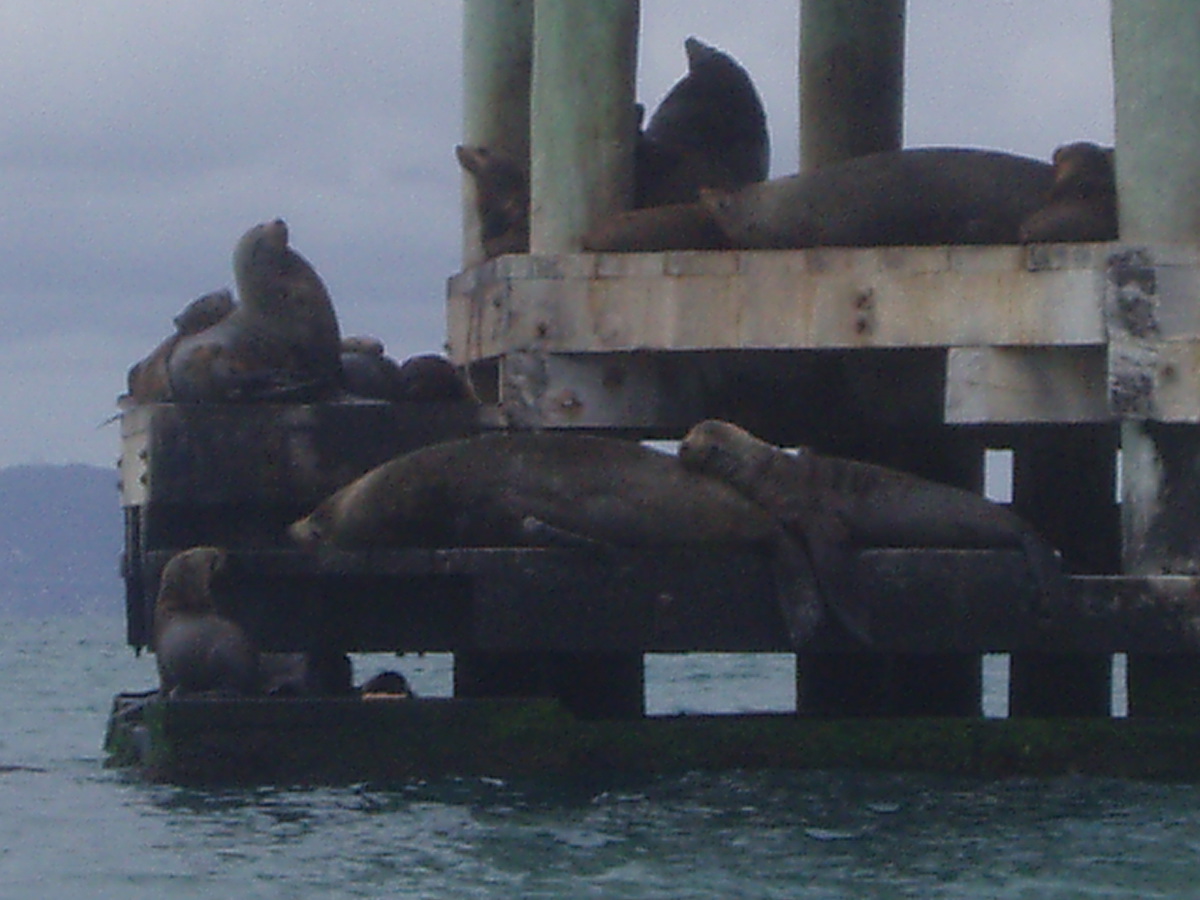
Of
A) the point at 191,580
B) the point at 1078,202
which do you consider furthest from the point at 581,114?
the point at 191,580

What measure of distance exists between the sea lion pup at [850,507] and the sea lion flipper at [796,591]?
0.06 meters

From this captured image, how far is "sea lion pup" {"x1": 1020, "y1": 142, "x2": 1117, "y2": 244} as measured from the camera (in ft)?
52.4

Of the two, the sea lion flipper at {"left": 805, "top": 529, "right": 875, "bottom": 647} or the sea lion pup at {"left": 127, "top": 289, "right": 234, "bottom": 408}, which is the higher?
the sea lion pup at {"left": 127, "top": 289, "right": 234, "bottom": 408}

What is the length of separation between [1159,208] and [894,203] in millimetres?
2075

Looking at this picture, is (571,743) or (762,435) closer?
(571,743)

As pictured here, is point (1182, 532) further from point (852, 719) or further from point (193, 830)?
point (193, 830)

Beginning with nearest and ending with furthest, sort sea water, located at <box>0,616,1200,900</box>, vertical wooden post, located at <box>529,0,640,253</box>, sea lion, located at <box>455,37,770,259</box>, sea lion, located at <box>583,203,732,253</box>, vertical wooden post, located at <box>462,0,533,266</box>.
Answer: sea water, located at <box>0,616,1200,900</box>
sea lion, located at <box>583,203,732,253</box>
vertical wooden post, located at <box>529,0,640,253</box>
sea lion, located at <box>455,37,770,259</box>
vertical wooden post, located at <box>462,0,533,266</box>

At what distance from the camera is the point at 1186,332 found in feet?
48.3

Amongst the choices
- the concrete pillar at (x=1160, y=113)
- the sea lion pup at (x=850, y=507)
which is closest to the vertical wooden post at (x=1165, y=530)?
the sea lion pup at (x=850, y=507)

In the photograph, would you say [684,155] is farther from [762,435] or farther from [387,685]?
[387,685]

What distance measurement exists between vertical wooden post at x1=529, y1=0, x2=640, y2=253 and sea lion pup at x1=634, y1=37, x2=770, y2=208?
128 centimetres

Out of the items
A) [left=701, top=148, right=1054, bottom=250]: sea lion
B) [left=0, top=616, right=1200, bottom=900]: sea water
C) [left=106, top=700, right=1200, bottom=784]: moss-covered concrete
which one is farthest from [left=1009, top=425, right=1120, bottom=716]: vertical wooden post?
[left=0, top=616, right=1200, bottom=900]: sea water

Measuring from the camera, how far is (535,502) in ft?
48.6

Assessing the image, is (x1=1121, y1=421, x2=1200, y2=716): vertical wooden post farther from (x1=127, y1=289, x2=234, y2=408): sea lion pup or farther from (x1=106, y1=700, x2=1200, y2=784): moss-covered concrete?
(x1=127, y1=289, x2=234, y2=408): sea lion pup
